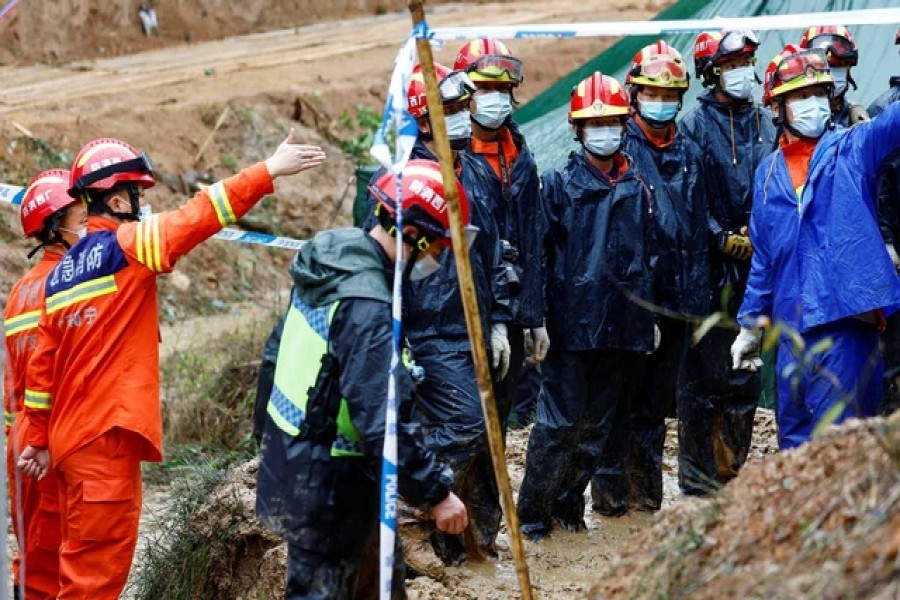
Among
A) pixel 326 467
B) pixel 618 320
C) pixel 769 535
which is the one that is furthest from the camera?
pixel 618 320

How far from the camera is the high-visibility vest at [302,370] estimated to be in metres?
4.87

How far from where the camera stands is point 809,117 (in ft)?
21.8

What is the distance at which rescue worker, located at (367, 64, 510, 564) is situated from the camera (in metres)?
6.64

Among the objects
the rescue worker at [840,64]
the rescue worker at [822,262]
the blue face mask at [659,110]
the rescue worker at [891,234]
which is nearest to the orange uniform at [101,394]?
the rescue worker at [822,262]

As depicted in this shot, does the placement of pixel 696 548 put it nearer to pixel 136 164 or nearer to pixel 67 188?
pixel 136 164

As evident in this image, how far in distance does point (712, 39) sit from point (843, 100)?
3.24ft

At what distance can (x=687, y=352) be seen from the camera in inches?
315

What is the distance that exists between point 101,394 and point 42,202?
1196 millimetres

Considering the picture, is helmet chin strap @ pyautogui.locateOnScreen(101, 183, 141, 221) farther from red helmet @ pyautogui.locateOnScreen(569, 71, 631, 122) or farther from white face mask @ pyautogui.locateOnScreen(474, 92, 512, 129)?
red helmet @ pyautogui.locateOnScreen(569, 71, 631, 122)

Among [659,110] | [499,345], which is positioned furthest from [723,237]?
[499,345]

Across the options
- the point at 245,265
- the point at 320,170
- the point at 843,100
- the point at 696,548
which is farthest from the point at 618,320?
the point at 320,170

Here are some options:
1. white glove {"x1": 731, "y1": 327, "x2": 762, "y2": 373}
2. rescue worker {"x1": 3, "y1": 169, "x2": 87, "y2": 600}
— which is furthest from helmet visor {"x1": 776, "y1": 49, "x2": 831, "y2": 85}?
rescue worker {"x1": 3, "y1": 169, "x2": 87, "y2": 600}

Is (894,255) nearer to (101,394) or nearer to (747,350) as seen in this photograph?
(747,350)

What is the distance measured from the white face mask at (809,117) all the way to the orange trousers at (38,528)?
11.6 feet
